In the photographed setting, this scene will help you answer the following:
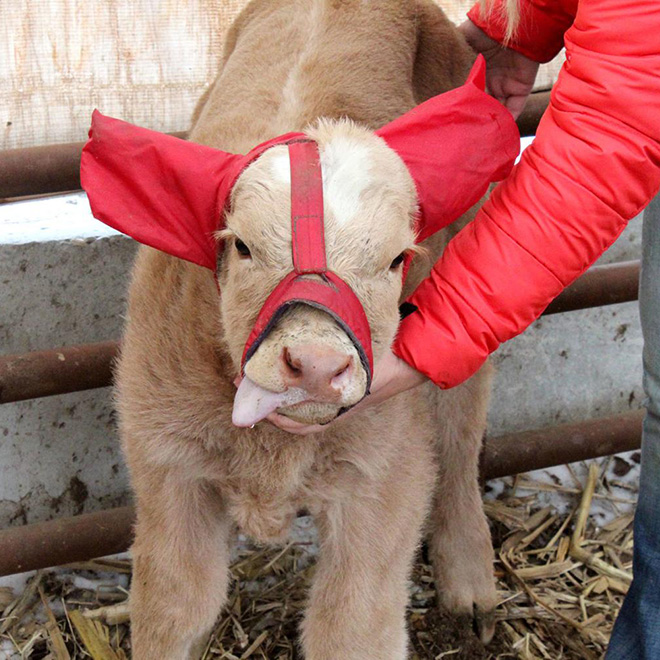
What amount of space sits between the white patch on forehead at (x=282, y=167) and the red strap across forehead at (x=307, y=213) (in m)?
0.02

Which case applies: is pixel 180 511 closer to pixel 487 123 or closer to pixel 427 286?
pixel 427 286

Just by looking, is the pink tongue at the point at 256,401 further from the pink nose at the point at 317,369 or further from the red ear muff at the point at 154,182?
the red ear muff at the point at 154,182

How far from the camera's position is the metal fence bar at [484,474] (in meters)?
2.77

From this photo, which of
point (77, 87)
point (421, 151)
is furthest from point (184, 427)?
point (77, 87)

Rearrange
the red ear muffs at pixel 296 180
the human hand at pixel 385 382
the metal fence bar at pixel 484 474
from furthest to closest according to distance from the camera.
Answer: the metal fence bar at pixel 484 474
the human hand at pixel 385 382
the red ear muffs at pixel 296 180

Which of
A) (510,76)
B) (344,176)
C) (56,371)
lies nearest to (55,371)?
(56,371)

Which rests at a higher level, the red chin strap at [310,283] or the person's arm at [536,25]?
the person's arm at [536,25]

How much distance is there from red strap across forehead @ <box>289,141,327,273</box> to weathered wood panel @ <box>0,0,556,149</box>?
1853 mm

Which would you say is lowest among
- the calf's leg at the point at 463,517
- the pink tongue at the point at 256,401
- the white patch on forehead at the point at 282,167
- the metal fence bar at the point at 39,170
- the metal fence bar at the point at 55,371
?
the calf's leg at the point at 463,517

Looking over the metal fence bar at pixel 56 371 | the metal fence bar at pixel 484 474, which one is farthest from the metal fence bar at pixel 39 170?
the metal fence bar at pixel 484 474

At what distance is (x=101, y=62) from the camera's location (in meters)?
3.45

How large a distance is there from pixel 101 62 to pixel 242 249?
188 cm

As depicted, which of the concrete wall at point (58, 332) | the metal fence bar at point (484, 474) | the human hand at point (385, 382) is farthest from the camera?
the concrete wall at point (58, 332)

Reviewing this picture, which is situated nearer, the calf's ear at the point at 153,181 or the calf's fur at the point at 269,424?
the calf's ear at the point at 153,181
